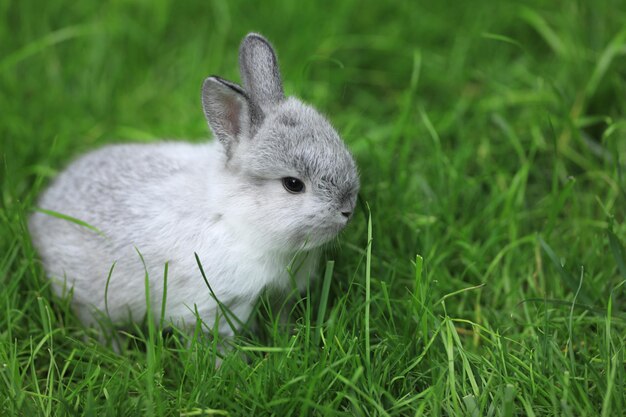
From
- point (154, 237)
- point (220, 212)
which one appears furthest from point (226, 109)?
point (154, 237)

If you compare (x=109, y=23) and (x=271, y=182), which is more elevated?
(x=109, y=23)

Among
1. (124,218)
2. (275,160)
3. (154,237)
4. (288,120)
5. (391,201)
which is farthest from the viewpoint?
(391,201)

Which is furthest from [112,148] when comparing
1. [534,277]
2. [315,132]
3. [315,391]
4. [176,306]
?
[534,277]

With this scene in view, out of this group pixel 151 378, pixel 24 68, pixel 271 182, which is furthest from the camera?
pixel 24 68

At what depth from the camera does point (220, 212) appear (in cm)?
373

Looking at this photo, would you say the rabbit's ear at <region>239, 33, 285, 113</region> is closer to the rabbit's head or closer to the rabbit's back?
the rabbit's head

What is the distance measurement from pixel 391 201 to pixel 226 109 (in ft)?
4.35

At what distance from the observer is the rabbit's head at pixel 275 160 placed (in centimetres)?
355

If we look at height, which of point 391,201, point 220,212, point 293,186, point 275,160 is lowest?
point 391,201

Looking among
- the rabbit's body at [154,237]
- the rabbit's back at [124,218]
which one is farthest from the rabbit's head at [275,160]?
the rabbit's back at [124,218]

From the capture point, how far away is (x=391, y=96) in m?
5.87

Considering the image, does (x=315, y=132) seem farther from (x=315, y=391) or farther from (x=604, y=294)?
(x=604, y=294)

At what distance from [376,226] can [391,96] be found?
1.88 meters

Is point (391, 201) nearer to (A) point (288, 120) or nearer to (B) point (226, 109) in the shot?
(A) point (288, 120)
